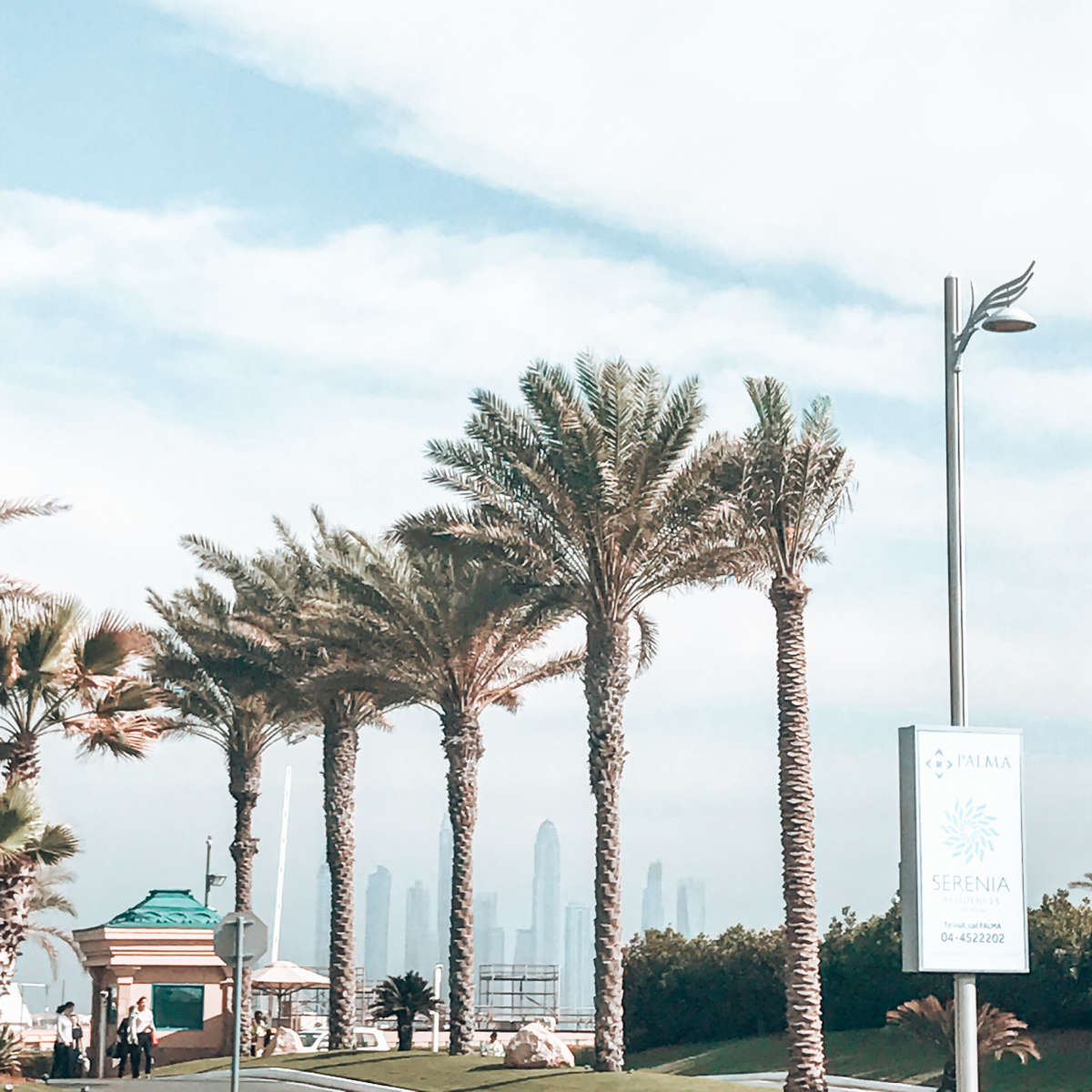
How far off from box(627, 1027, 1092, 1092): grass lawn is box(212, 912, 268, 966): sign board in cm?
1731

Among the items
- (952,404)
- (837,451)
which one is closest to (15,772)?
(837,451)

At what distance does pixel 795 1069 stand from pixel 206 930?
60.2 ft

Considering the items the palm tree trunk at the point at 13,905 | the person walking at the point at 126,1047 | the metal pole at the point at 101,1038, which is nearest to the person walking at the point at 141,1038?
the person walking at the point at 126,1047

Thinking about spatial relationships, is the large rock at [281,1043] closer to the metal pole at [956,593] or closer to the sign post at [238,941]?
the sign post at [238,941]

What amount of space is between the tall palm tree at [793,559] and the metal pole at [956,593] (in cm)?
1174

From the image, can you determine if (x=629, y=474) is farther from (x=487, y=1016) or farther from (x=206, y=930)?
(x=487, y=1016)

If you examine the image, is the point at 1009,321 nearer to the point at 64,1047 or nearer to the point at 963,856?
the point at 963,856

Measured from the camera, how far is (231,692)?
45.0 metres

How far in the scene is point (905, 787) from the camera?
18203 mm

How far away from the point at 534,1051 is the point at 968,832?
1598cm

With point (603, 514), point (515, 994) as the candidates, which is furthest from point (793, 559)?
point (515, 994)

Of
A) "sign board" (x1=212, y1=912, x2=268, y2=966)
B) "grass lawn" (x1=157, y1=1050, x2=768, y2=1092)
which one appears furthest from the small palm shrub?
"sign board" (x1=212, y1=912, x2=268, y2=966)

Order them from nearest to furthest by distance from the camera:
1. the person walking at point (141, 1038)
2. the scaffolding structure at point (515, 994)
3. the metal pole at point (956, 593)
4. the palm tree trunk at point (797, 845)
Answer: the metal pole at point (956, 593)
the palm tree trunk at point (797, 845)
the person walking at point (141, 1038)
the scaffolding structure at point (515, 994)

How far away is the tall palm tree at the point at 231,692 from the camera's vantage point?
44.0 m
